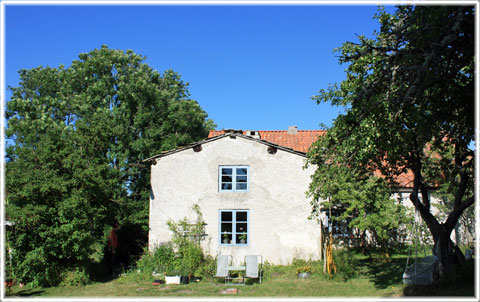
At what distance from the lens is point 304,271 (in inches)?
580

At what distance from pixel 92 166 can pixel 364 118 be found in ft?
31.2

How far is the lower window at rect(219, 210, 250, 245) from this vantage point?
16719 millimetres

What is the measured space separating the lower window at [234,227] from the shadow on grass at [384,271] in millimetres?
4817

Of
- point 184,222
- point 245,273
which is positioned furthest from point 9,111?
point 245,273

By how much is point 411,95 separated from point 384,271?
27.9ft

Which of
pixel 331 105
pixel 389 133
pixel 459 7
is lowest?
pixel 389 133

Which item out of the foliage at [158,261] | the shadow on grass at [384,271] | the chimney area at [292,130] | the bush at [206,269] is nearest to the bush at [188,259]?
the bush at [206,269]

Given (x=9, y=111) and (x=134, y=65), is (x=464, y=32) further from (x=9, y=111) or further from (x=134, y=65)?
(x=9, y=111)

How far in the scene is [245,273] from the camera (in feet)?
48.2

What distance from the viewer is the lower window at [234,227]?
1672 centimetres

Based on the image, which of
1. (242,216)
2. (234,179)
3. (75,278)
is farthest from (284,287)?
(75,278)

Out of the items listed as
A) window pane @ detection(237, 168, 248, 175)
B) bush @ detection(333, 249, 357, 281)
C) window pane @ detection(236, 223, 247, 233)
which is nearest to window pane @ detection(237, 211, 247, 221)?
window pane @ detection(236, 223, 247, 233)

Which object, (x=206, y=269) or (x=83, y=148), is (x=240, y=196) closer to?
(x=206, y=269)

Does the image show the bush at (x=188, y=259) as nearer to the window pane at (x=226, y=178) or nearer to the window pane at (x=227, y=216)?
the window pane at (x=227, y=216)
